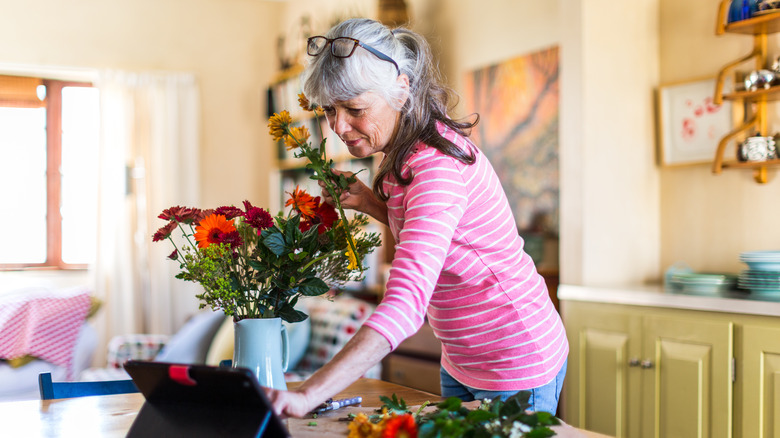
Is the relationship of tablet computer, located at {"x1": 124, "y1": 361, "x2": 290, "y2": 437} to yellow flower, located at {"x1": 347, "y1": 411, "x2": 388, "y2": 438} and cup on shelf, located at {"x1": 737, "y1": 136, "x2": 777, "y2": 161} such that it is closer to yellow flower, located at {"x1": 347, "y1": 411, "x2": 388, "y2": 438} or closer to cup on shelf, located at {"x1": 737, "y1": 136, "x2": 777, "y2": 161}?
yellow flower, located at {"x1": 347, "y1": 411, "x2": 388, "y2": 438}

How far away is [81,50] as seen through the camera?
518cm

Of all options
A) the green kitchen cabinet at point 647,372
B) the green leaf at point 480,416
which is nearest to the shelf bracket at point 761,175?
the green kitchen cabinet at point 647,372

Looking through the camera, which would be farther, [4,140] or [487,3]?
[4,140]

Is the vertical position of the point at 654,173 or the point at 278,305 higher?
the point at 654,173

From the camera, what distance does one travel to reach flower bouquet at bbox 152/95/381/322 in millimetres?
1171

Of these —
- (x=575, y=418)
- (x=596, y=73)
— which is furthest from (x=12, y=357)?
(x=596, y=73)

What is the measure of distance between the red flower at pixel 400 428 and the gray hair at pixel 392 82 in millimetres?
408

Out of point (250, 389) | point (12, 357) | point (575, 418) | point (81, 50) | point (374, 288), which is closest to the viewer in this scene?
point (250, 389)

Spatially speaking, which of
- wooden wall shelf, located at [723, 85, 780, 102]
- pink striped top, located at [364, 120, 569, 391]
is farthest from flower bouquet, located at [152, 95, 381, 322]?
wooden wall shelf, located at [723, 85, 780, 102]

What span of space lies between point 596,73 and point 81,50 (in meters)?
3.98

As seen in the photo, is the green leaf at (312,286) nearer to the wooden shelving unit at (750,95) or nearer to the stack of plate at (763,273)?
the stack of plate at (763,273)

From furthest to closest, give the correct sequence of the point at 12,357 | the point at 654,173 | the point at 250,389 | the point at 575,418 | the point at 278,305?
the point at 12,357 → the point at 654,173 → the point at 575,418 → the point at 278,305 → the point at 250,389

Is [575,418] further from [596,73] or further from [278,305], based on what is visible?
[278,305]

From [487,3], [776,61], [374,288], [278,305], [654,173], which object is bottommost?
[374,288]
